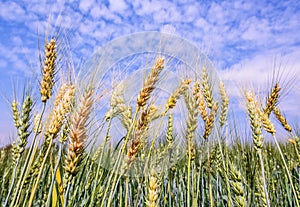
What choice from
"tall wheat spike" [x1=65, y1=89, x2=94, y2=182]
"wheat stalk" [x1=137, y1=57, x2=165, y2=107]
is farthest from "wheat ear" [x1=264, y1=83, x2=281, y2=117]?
"tall wheat spike" [x1=65, y1=89, x2=94, y2=182]

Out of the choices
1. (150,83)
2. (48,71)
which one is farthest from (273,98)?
(48,71)

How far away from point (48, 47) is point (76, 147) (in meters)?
0.69

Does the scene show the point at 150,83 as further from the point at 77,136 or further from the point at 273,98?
the point at 273,98

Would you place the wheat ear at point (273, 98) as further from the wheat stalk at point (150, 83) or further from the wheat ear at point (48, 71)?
the wheat ear at point (48, 71)

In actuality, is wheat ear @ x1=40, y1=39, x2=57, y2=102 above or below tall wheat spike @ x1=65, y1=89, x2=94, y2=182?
above

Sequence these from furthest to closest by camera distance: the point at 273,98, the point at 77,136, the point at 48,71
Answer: the point at 273,98
the point at 48,71
the point at 77,136

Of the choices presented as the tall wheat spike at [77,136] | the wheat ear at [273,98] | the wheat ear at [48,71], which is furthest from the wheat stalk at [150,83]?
the wheat ear at [273,98]

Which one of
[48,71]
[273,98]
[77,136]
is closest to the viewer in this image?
[77,136]

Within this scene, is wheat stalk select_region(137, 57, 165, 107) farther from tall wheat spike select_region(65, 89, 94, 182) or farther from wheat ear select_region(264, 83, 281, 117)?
wheat ear select_region(264, 83, 281, 117)

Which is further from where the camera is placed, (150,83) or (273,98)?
(273,98)

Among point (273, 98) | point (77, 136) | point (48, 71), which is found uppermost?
point (273, 98)

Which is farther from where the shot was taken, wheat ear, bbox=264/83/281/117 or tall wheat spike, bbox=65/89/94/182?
wheat ear, bbox=264/83/281/117

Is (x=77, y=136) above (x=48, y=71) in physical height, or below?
below

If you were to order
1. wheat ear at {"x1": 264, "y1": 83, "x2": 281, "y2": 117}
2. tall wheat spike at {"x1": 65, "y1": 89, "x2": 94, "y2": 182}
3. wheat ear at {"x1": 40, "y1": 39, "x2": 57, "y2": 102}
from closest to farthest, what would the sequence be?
tall wheat spike at {"x1": 65, "y1": 89, "x2": 94, "y2": 182}, wheat ear at {"x1": 40, "y1": 39, "x2": 57, "y2": 102}, wheat ear at {"x1": 264, "y1": 83, "x2": 281, "y2": 117}
